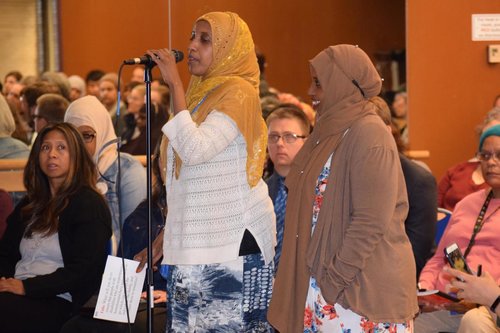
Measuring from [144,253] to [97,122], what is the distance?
1.77m

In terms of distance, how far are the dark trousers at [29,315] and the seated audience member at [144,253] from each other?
21cm

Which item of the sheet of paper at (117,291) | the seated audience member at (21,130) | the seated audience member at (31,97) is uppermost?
the seated audience member at (31,97)

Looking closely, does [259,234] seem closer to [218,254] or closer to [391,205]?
[218,254]

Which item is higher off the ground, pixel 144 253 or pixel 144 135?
pixel 144 135

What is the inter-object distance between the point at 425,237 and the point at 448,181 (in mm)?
1359

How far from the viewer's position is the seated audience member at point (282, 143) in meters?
4.18

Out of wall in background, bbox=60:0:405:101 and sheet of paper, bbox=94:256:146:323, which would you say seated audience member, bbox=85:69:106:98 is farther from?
sheet of paper, bbox=94:256:146:323

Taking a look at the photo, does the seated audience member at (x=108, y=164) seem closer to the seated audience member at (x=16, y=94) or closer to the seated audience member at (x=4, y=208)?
the seated audience member at (x=4, y=208)

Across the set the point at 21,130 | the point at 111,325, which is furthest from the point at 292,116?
the point at 21,130

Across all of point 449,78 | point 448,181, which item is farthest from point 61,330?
point 449,78

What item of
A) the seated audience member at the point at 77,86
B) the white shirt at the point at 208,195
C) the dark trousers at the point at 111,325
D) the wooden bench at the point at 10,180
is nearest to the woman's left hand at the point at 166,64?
the white shirt at the point at 208,195

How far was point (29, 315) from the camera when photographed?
12.7 feet

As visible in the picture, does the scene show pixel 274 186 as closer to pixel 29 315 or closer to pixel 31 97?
pixel 29 315

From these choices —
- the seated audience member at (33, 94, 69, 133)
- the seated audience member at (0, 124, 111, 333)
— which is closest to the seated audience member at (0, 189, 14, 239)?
the seated audience member at (0, 124, 111, 333)
